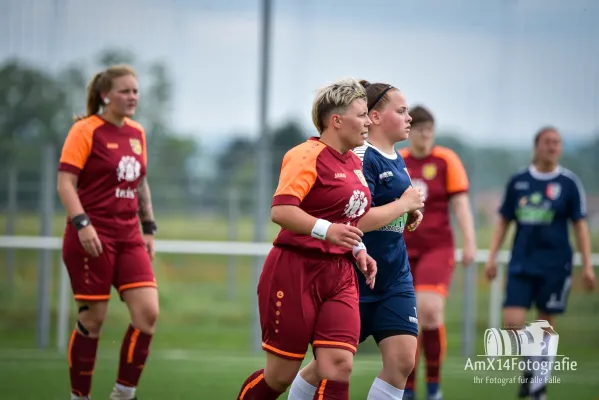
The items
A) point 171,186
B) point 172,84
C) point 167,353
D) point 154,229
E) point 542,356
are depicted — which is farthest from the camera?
point 172,84

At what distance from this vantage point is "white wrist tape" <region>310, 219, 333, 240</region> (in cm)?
508

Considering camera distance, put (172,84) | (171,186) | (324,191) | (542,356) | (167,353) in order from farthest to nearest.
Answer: (172,84) → (171,186) → (167,353) → (542,356) → (324,191)

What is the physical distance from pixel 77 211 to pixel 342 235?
230 centimetres

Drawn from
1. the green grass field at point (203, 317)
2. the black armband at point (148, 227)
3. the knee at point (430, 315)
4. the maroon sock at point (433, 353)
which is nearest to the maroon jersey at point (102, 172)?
the black armband at point (148, 227)

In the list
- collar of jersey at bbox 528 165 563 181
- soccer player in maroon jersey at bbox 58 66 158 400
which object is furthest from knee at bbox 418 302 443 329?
soccer player in maroon jersey at bbox 58 66 158 400

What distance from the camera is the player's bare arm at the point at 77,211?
21.8ft

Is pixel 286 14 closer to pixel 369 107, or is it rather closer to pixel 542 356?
pixel 542 356

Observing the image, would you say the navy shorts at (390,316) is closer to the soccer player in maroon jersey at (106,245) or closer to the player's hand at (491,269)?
the soccer player in maroon jersey at (106,245)

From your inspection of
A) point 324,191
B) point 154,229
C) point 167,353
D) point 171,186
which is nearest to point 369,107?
point 324,191

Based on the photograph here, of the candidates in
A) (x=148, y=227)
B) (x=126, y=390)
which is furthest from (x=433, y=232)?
(x=126, y=390)

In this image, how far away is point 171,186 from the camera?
43.0ft

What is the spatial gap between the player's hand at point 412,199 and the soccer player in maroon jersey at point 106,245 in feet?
7.18

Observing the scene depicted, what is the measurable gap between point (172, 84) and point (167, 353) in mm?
4000

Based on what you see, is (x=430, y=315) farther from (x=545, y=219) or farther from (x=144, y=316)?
(x=144, y=316)
